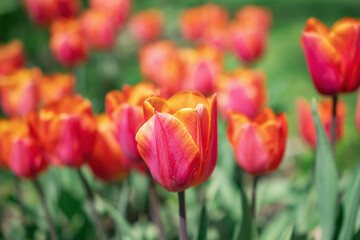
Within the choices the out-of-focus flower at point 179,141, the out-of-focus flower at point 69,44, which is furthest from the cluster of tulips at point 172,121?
the out-of-focus flower at point 69,44

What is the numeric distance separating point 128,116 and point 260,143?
30 centimetres

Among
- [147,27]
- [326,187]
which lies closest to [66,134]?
[326,187]

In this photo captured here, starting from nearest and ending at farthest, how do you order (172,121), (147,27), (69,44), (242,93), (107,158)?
(172,121) < (107,158) < (242,93) < (69,44) < (147,27)

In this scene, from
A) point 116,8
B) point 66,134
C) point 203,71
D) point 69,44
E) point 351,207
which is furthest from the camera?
point 116,8

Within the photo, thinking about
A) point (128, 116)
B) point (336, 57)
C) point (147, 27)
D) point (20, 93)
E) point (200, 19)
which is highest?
point (336, 57)

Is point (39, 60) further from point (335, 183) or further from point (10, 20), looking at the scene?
point (335, 183)

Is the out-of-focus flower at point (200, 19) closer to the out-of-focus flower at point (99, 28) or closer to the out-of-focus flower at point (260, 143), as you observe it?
the out-of-focus flower at point (99, 28)

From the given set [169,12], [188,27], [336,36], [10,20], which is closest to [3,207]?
[188,27]

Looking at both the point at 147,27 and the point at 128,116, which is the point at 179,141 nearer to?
the point at 128,116

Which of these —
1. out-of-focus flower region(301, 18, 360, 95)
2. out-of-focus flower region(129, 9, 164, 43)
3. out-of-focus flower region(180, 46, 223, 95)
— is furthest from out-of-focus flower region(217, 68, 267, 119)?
out-of-focus flower region(129, 9, 164, 43)

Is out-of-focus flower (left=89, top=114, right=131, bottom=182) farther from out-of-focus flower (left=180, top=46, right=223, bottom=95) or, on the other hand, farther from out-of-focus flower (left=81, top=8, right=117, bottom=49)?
out-of-focus flower (left=81, top=8, right=117, bottom=49)

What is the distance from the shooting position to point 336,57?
3.16 ft

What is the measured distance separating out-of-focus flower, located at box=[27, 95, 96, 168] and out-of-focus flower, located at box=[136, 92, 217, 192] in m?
0.32

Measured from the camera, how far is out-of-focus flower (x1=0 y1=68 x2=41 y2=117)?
1.68 metres
